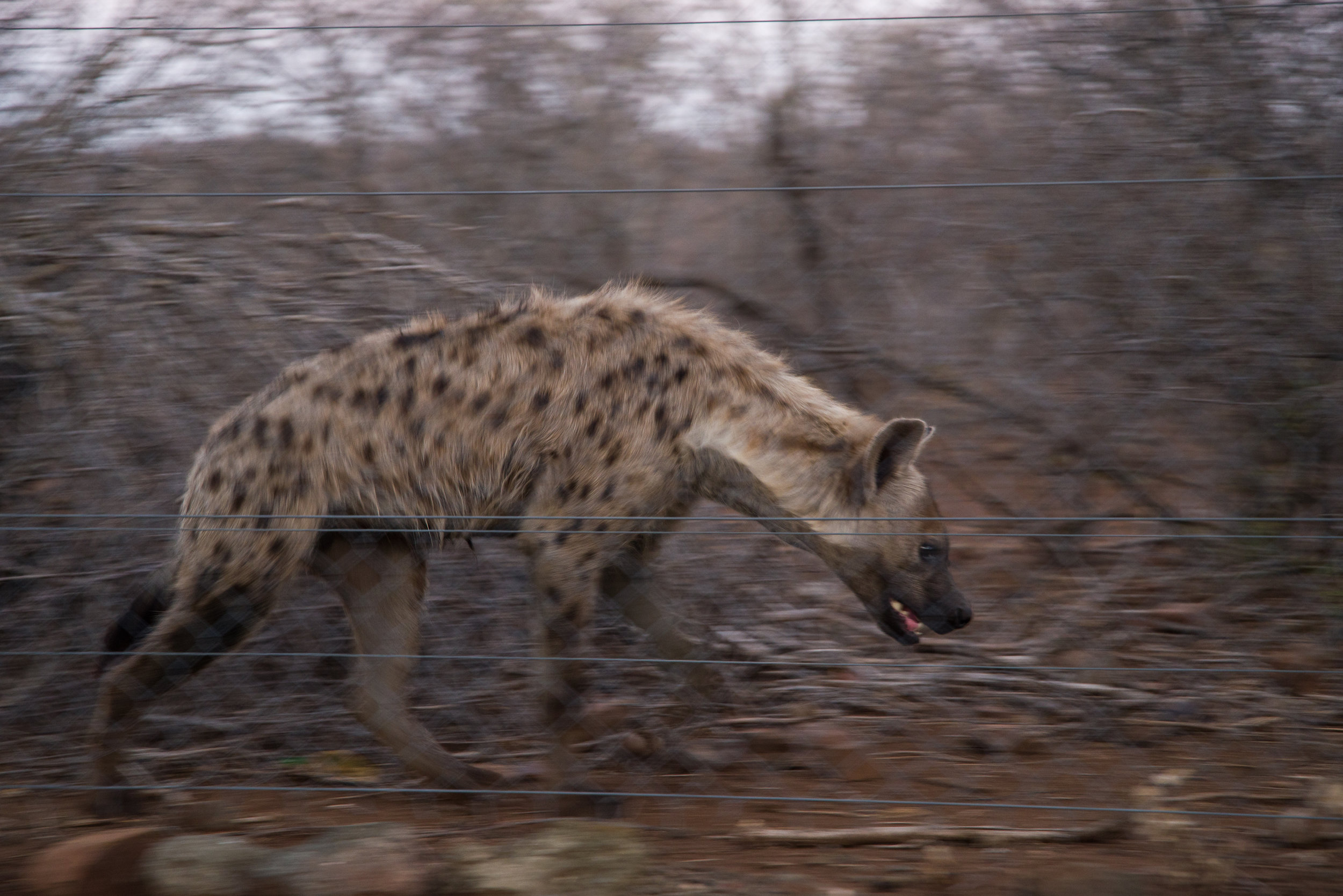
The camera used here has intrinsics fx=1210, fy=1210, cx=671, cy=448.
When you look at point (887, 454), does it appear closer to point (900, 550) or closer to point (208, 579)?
point (900, 550)

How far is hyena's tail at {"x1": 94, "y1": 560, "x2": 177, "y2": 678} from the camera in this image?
8.64ft

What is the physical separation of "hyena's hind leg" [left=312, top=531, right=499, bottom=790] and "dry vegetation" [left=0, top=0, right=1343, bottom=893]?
0.18 metres

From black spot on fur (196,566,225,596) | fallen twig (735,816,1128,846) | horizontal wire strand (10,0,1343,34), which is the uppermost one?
horizontal wire strand (10,0,1343,34)

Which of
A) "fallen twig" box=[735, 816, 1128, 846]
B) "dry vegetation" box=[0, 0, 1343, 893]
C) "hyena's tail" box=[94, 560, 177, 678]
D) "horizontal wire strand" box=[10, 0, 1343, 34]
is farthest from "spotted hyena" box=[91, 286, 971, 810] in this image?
"horizontal wire strand" box=[10, 0, 1343, 34]

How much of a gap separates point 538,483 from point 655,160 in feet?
4.69

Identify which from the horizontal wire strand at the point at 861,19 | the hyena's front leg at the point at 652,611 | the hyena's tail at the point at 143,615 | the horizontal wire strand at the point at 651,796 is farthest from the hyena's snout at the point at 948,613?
the hyena's tail at the point at 143,615

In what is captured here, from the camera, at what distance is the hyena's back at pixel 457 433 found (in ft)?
8.59

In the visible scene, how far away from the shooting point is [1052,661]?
3.18m

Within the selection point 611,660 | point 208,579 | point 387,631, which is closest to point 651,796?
point 611,660

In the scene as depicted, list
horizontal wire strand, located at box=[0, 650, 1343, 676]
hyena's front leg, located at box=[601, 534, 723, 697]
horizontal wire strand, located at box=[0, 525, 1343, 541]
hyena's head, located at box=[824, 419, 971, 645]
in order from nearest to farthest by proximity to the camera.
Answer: horizontal wire strand, located at box=[0, 650, 1343, 676]
horizontal wire strand, located at box=[0, 525, 1343, 541]
hyena's head, located at box=[824, 419, 971, 645]
hyena's front leg, located at box=[601, 534, 723, 697]

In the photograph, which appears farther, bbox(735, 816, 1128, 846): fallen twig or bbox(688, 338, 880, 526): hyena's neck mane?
bbox(688, 338, 880, 526): hyena's neck mane

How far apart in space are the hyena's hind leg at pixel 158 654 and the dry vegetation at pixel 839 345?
18 cm

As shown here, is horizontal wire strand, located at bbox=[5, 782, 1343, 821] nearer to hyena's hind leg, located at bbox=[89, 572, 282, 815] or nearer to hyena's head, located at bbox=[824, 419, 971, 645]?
hyena's hind leg, located at bbox=[89, 572, 282, 815]

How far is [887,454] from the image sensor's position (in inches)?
104
